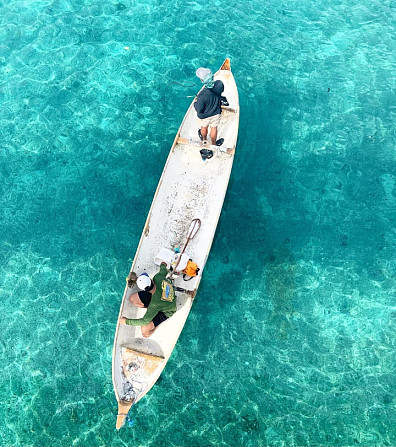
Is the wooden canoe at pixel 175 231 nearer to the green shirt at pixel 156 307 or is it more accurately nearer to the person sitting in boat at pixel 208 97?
the green shirt at pixel 156 307

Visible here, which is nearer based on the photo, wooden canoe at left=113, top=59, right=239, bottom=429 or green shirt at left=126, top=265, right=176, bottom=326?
green shirt at left=126, top=265, right=176, bottom=326

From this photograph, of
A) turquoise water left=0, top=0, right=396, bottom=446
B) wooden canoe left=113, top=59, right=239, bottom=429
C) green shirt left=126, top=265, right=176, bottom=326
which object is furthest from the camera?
turquoise water left=0, top=0, right=396, bottom=446

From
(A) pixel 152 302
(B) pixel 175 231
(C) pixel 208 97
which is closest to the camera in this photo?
(A) pixel 152 302

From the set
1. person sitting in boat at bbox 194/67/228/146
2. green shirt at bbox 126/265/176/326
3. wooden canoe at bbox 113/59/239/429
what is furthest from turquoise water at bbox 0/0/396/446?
person sitting in boat at bbox 194/67/228/146

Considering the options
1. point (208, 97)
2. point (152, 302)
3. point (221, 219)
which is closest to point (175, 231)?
point (221, 219)

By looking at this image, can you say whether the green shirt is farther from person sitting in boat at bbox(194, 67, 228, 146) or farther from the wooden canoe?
person sitting in boat at bbox(194, 67, 228, 146)

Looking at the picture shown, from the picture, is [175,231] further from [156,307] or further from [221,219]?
[156,307]
